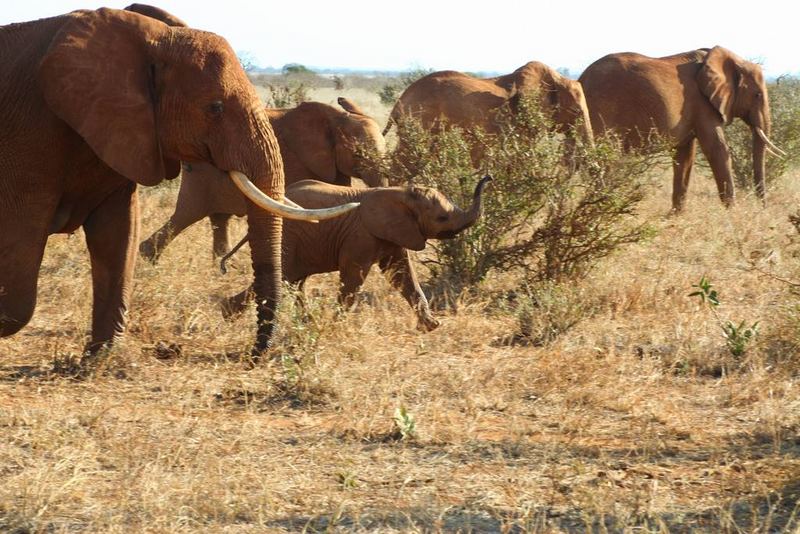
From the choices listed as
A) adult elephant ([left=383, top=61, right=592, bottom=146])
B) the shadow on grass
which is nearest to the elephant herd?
the shadow on grass

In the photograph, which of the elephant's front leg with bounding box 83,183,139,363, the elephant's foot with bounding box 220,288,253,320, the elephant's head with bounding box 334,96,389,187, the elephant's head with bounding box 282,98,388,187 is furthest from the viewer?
the elephant's head with bounding box 282,98,388,187

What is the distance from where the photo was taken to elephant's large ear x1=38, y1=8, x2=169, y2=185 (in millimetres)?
5844

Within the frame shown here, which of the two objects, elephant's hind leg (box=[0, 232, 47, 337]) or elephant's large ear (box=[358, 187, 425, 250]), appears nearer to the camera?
elephant's hind leg (box=[0, 232, 47, 337])

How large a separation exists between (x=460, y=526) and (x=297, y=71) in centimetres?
5211

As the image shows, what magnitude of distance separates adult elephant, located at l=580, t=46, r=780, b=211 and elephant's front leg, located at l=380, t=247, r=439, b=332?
20.3ft

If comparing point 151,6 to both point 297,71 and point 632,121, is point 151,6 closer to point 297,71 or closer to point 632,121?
point 632,121

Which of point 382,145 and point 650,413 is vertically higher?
point 382,145

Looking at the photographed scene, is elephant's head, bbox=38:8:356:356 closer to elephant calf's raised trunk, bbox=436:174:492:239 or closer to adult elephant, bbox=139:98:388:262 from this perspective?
elephant calf's raised trunk, bbox=436:174:492:239

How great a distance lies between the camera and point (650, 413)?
18.8ft

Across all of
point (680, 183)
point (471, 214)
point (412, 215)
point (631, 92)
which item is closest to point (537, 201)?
point (471, 214)

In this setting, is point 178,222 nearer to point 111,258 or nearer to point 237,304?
point 237,304

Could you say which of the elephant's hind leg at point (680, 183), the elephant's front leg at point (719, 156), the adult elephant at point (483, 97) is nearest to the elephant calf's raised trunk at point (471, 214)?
the adult elephant at point (483, 97)

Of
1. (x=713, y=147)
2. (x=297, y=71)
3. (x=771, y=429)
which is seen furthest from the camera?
(x=297, y=71)

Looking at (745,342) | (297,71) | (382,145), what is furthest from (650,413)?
(297,71)
